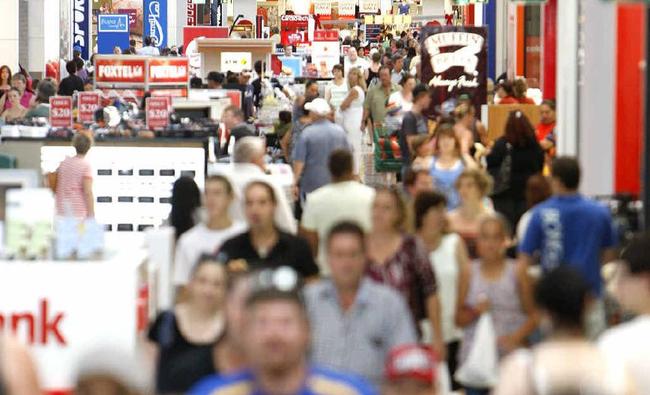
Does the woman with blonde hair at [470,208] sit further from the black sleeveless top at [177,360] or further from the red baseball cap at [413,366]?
the red baseball cap at [413,366]

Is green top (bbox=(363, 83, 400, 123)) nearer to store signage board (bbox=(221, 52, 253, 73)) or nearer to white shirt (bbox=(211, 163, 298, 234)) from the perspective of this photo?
A: store signage board (bbox=(221, 52, 253, 73))

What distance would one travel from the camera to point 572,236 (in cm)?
917

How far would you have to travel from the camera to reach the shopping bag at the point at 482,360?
826cm

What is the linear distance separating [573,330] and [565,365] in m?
0.30

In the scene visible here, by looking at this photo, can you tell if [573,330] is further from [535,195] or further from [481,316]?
[535,195]

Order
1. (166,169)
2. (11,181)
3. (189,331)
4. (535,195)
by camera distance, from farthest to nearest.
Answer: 1. (166,169)
2. (11,181)
3. (535,195)
4. (189,331)

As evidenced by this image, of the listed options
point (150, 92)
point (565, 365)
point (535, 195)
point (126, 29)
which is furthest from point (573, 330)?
point (126, 29)

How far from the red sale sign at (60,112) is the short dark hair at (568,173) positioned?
32.4 ft

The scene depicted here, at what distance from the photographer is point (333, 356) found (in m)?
6.97

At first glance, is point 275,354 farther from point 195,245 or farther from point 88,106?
point 88,106

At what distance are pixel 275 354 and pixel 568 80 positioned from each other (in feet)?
27.7

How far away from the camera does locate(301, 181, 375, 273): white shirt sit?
1013 cm

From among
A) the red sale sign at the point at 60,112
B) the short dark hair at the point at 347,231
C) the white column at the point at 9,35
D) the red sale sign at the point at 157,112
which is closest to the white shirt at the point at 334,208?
the short dark hair at the point at 347,231

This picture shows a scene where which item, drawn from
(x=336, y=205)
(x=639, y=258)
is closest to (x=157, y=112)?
(x=336, y=205)
